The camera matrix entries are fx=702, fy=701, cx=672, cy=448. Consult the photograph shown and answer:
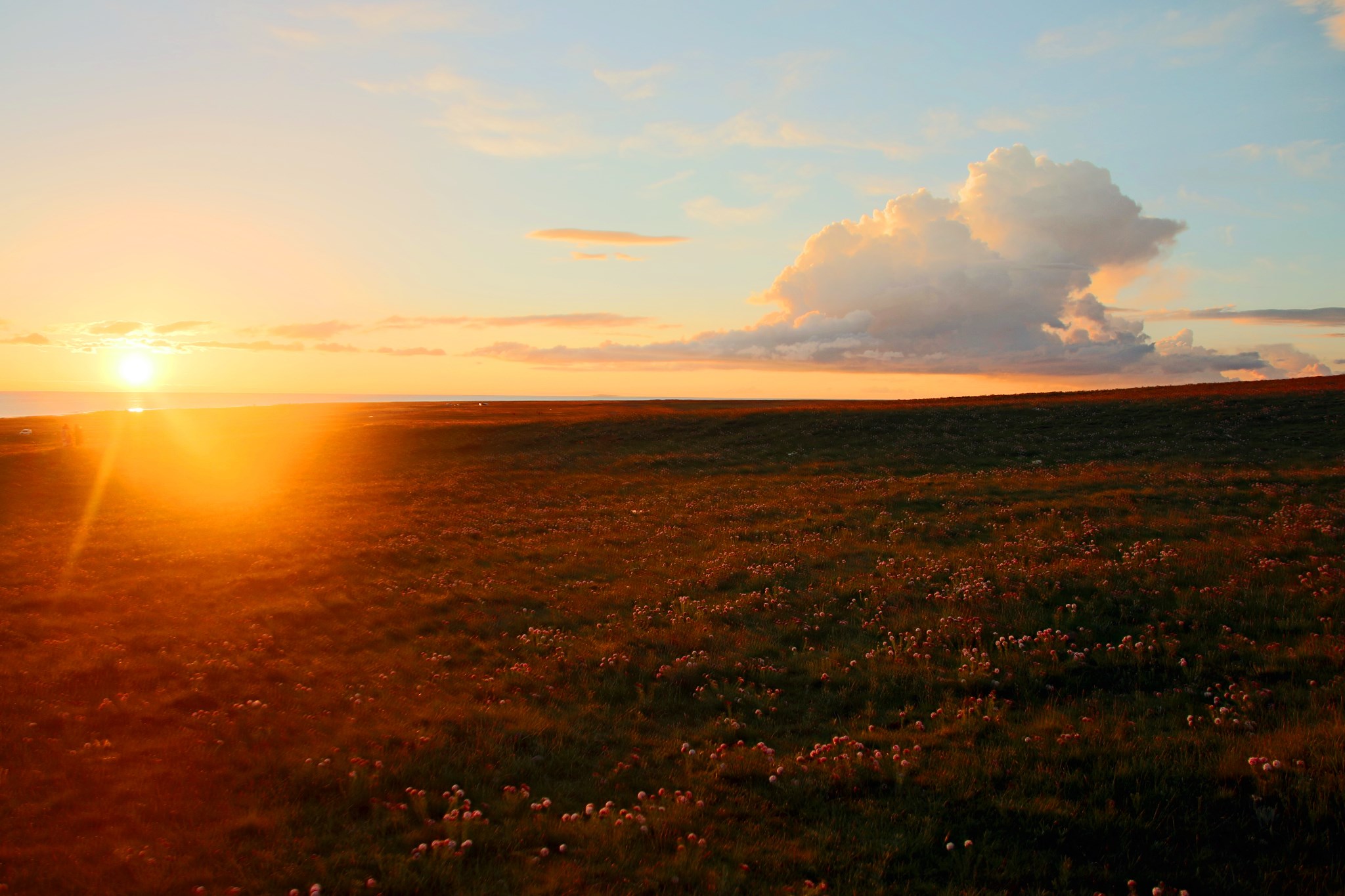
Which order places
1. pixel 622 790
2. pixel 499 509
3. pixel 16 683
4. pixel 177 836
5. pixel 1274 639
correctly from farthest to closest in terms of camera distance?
pixel 499 509 → pixel 1274 639 → pixel 16 683 → pixel 622 790 → pixel 177 836

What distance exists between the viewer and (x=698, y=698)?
12.6 meters

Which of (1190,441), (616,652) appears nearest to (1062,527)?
(616,652)

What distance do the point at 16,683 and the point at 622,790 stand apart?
11.0 metres

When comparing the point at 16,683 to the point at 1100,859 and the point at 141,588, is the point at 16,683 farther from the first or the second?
the point at 1100,859

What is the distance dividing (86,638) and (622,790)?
41.9 feet

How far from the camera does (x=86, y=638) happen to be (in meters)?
14.7

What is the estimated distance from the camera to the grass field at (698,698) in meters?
7.70

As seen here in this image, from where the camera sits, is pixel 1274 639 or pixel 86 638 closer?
pixel 1274 639

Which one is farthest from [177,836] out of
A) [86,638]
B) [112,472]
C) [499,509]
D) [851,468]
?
[112,472]

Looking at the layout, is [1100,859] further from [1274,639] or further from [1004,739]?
[1274,639]

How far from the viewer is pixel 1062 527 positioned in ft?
72.0

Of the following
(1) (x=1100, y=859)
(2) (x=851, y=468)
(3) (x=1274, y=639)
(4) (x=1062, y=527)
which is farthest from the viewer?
(2) (x=851, y=468)

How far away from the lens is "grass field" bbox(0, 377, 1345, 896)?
7703 mm

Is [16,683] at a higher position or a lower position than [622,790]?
higher
